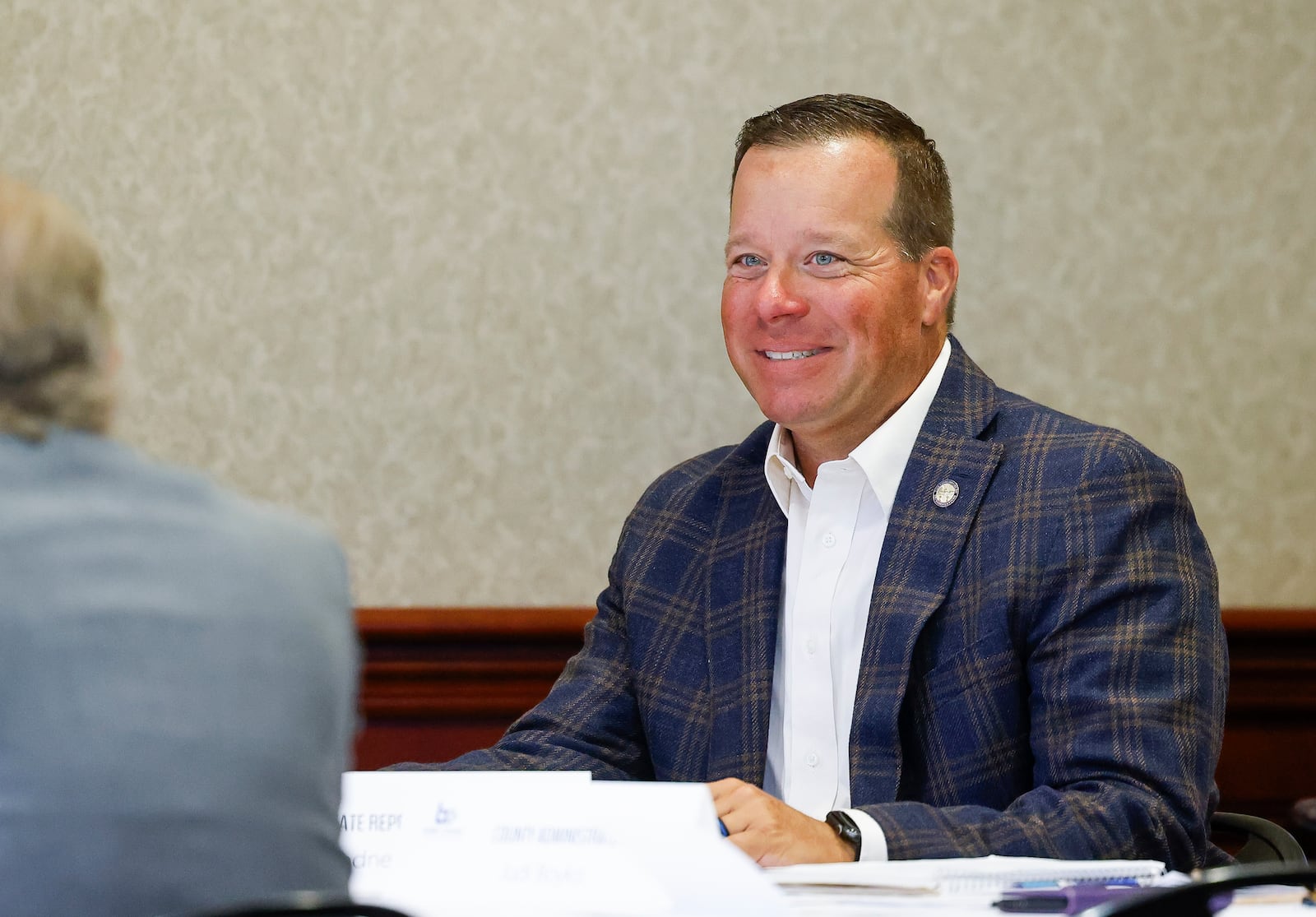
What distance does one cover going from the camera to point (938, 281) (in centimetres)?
211

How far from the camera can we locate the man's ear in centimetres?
208

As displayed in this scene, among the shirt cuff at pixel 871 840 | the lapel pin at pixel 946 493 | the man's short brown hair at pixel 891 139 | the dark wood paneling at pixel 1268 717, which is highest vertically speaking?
the man's short brown hair at pixel 891 139

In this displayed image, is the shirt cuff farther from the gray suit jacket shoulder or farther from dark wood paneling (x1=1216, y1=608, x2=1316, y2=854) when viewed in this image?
dark wood paneling (x1=1216, y1=608, x2=1316, y2=854)

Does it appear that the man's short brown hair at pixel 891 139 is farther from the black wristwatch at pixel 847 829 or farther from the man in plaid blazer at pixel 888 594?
the black wristwatch at pixel 847 829

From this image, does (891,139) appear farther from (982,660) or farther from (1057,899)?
(1057,899)

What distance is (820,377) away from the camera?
198cm

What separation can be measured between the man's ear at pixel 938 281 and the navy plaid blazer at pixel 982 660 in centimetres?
9

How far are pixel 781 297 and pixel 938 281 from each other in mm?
263

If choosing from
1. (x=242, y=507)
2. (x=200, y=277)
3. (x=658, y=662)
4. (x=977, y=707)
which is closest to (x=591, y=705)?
(x=658, y=662)

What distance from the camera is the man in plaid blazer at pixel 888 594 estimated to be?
63.3 inches

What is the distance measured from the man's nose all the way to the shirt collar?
0.63 feet

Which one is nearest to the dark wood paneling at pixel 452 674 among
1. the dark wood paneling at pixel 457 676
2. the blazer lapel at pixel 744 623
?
the dark wood paneling at pixel 457 676

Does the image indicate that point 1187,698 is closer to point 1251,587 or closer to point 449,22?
point 1251,587

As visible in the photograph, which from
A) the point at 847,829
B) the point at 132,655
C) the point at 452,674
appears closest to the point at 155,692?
the point at 132,655
